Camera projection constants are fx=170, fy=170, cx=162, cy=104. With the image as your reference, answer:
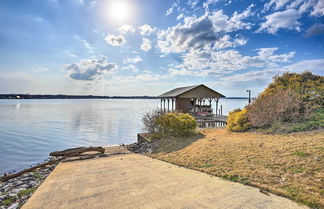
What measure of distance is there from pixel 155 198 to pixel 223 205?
1133 mm

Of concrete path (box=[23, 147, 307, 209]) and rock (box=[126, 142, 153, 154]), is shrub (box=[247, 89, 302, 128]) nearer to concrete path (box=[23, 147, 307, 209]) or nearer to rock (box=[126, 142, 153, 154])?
rock (box=[126, 142, 153, 154])

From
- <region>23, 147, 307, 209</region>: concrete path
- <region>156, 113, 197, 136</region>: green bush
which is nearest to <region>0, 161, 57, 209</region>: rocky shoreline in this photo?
<region>23, 147, 307, 209</region>: concrete path

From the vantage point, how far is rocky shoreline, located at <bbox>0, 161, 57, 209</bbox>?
370 centimetres

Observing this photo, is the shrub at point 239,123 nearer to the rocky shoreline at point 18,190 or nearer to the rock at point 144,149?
the rock at point 144,149

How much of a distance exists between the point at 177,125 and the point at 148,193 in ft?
22.2

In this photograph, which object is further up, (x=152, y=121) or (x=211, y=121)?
(x=152, y=121)

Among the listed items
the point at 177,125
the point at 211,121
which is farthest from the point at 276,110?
the point at 211,121

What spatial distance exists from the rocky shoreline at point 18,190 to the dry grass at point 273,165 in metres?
4.01

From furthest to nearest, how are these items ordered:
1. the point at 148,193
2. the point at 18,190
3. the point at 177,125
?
the point at 177,125
the point at 18,190
the point at 148,193

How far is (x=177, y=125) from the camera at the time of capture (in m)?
9.84

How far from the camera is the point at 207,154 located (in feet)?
19.5

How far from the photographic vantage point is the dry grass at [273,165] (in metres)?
3.25

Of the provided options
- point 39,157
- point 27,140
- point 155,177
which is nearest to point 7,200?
point 155,177

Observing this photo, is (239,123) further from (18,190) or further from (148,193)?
(18,190)
